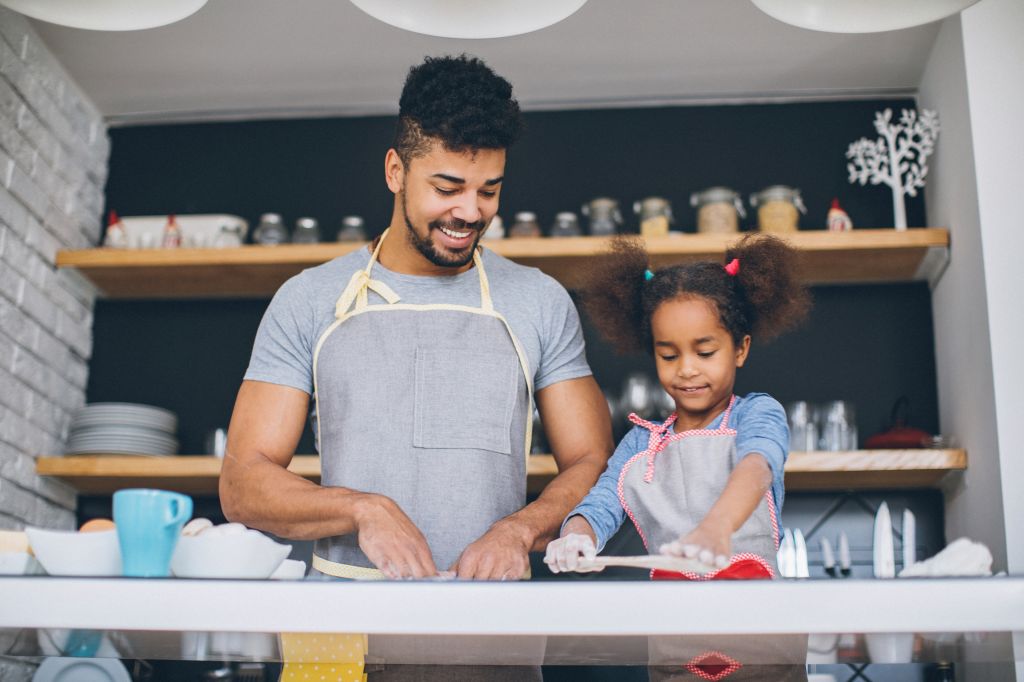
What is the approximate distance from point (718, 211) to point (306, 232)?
1.15m

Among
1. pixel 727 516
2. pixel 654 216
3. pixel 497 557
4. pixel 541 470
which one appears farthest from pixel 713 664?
pixel 654 216

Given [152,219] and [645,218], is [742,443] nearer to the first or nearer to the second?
[645,218]

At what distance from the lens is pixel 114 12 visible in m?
1.58

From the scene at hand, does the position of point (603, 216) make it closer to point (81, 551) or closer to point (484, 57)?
point (484, 57)

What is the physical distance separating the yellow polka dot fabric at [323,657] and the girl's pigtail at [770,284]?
102 centimetres

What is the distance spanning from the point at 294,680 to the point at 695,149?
258 cm

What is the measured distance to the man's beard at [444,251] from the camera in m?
1.82

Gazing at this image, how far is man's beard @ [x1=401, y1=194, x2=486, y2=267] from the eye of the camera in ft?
5.97

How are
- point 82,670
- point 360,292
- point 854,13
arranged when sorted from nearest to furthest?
point 82,670, point 854,13, point 360,292

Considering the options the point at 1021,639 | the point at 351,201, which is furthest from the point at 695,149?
the point at 1021,639

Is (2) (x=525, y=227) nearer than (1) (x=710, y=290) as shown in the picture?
No

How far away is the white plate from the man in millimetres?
552

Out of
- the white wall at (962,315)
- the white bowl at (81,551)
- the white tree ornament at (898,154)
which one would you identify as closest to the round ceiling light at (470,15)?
the white bowl at (81,551)

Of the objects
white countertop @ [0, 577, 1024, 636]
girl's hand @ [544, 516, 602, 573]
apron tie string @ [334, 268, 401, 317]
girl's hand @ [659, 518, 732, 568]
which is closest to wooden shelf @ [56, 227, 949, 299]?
apron tie string @ [334, 268, 401, 317]
